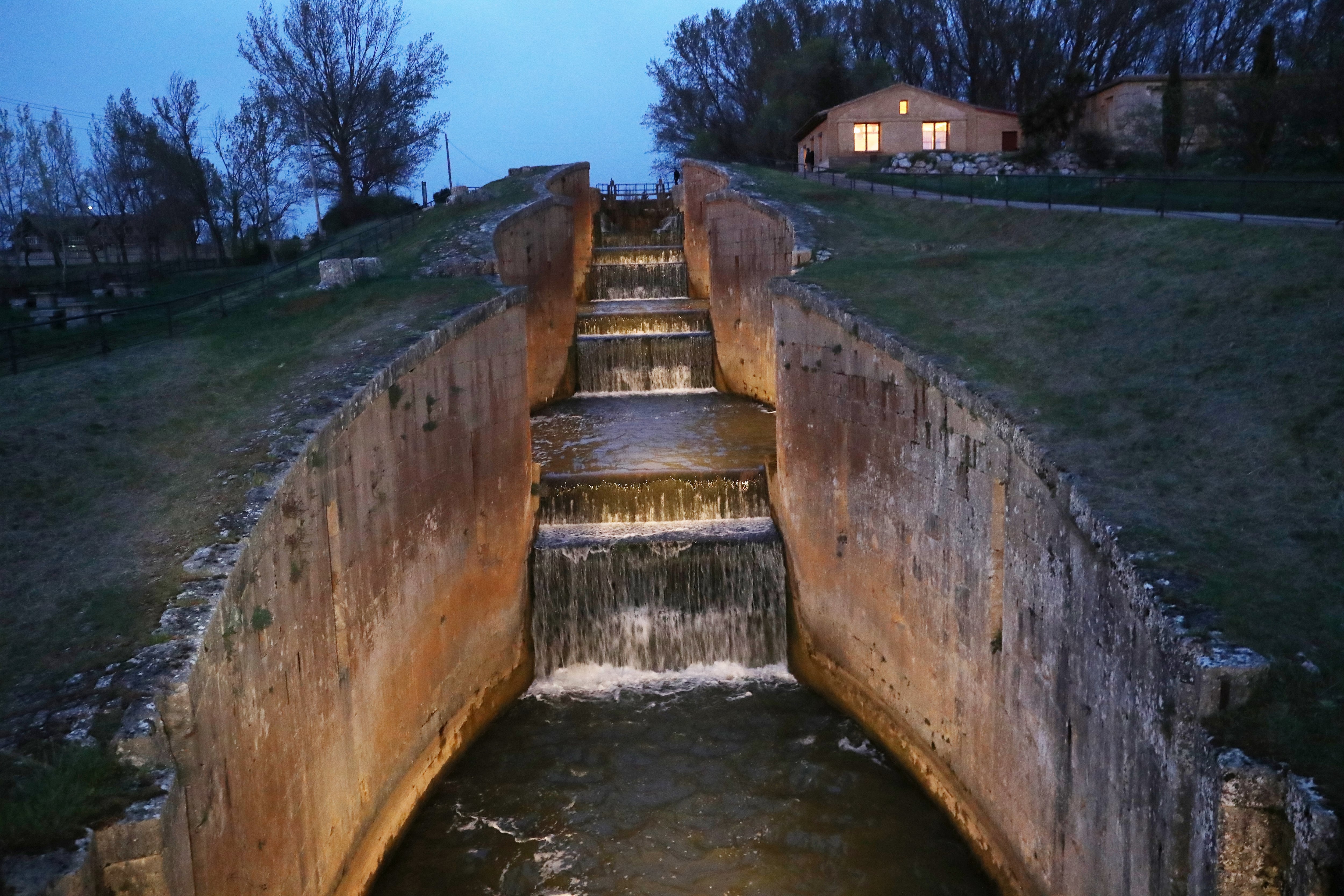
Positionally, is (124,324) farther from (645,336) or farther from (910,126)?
(910,126)

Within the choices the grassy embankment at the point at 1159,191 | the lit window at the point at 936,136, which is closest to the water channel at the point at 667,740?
the grassy embankment at the point at 1159,191

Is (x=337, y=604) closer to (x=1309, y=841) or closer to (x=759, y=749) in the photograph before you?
→ (x=759, y=749)

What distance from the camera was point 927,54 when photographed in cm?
5366

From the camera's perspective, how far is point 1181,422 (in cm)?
824

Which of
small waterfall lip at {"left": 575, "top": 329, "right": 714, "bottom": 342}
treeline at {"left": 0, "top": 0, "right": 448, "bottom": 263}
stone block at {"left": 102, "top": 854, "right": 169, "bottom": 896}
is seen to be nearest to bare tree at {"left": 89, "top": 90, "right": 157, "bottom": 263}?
treeline at {"left": 0, "top": 0, "right": 448, "bottom": 263}

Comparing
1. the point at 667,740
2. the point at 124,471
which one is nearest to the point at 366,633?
the point at 124,471

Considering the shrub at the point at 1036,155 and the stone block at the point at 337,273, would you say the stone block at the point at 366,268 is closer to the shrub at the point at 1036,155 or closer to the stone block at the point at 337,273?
the stone block at the point at 337,273

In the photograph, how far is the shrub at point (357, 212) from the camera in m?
40.4

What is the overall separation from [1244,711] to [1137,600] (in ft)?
3.30

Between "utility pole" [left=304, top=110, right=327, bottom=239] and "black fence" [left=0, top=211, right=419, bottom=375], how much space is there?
13536 millimetres

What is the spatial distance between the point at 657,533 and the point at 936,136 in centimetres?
3219

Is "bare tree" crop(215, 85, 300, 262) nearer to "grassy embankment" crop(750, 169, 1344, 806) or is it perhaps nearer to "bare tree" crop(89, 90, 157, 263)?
"bare tree" crop(89, 90, 157, 263)

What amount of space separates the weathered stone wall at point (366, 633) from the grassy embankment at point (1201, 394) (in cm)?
514

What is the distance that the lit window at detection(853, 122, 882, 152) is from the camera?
40.8 meters
